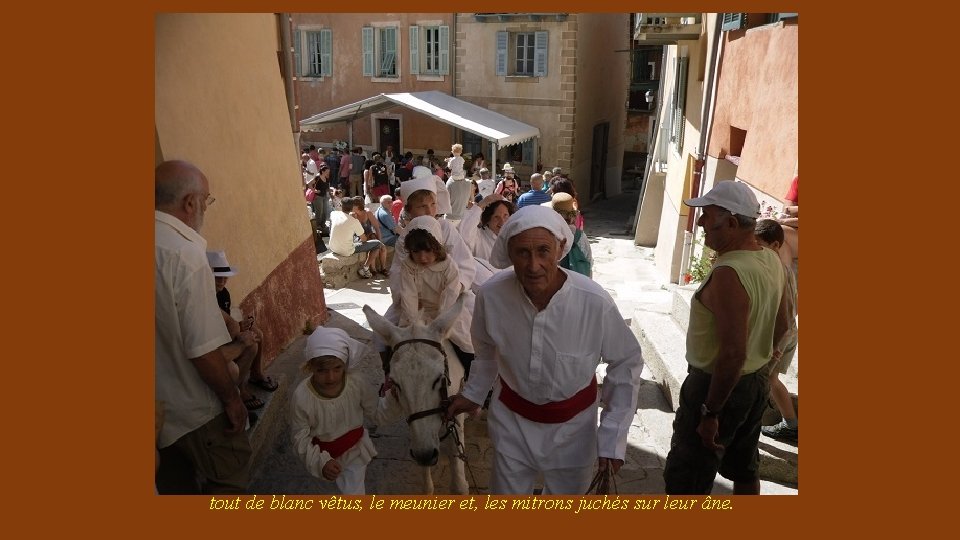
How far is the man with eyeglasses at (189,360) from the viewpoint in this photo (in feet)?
9.66

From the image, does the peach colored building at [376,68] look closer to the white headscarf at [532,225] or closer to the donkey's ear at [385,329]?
the donkey's ear at [385,329]

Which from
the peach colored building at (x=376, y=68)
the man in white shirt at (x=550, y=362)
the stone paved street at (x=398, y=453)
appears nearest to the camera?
the man in white shirt at (x=550, y=362)

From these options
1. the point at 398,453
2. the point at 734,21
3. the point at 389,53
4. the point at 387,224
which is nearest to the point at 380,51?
the point at 389,53

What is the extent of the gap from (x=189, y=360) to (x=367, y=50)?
23468 millimetres

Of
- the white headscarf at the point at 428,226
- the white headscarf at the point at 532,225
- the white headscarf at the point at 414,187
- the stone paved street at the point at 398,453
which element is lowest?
the stone paved street at the point at 398,453

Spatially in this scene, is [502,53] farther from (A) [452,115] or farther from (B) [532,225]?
(B) [532,225]

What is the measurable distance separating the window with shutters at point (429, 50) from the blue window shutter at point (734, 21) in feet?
48.8

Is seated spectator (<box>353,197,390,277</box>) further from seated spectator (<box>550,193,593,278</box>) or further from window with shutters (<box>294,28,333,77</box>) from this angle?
window with shutters (<box>294,28,333,77</box>)

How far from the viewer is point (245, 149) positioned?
6203mm

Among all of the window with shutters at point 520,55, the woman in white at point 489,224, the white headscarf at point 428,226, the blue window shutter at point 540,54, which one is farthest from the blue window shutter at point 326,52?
the white headscarf at point 428,226

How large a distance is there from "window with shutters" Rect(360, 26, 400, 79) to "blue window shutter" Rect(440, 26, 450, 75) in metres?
1.74

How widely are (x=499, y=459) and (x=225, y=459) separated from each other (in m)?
1.32

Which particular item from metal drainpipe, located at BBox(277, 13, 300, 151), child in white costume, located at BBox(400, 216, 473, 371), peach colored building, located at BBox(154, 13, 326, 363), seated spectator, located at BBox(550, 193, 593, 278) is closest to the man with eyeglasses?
peach colored building, located at BBox(154, 13, 326, 363)

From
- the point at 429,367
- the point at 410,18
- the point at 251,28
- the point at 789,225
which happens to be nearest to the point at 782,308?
the point at 789,225
